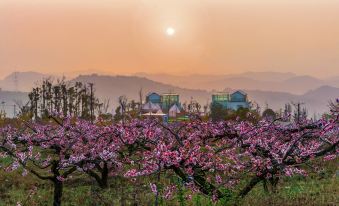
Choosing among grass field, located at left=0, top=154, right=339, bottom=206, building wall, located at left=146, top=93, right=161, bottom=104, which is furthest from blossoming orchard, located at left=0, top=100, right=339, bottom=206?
building wall, located at left=146, top=93, right=161, bottom=104

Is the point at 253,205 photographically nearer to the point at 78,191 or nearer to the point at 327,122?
the point at 327,122

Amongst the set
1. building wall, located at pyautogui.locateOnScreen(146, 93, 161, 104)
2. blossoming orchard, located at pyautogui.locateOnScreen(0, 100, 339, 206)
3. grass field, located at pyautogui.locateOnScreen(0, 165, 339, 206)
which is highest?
building wall, located at pyautogui.locateOnScreen(146, 93, 161, 104)

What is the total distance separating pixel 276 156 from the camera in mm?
10570

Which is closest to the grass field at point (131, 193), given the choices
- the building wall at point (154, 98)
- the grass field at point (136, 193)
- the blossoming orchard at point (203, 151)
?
the grass field at point (136, 193)

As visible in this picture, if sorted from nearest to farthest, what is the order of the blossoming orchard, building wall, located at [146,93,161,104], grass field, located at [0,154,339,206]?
1. the blossoming orchard
2. grass field, located at [0,154,339,206]
3. building wall, located at [146,93,161,104]

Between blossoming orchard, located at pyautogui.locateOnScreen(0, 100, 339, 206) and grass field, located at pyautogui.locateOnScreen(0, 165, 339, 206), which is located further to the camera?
grass field, located at pyautogui.locateOnScreen(0, 165, 339, 206)

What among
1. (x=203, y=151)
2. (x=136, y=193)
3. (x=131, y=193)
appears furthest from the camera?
(x=131, y=193)

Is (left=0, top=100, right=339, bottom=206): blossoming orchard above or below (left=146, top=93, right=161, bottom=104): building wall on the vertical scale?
below

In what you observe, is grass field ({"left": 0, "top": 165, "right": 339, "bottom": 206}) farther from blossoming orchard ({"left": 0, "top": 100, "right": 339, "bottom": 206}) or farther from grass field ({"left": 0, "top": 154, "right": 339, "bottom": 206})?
blossoming orchard ({"left": 0, "top": 100, "right": 339, "bottom": 206})

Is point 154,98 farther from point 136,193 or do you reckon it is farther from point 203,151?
point 136,193

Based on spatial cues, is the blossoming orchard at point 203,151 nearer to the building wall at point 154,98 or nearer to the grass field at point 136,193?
the grass field at point 136,193

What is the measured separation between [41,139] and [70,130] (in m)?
2.20

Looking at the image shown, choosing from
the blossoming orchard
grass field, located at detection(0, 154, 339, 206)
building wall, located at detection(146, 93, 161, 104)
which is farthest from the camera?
building wall, located at detection(146, 93, 161, 104)

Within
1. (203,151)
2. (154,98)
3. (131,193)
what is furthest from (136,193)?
(154,98)
